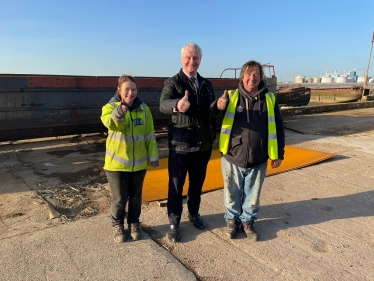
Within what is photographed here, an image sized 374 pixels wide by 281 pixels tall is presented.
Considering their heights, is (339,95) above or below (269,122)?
above

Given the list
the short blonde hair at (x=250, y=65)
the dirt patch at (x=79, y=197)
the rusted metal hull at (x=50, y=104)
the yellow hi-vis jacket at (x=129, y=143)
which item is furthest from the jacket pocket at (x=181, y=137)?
the rusted metal hull at (x=50, y=104)

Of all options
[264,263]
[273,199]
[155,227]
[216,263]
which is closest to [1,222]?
[155,227]

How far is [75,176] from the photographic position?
5.41 m

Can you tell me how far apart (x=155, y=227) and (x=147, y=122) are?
117 cm

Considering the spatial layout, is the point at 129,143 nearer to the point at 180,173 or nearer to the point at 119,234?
the point at 180,173

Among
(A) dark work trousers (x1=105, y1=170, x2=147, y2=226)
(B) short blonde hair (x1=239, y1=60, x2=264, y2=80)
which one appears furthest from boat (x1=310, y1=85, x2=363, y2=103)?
(A) dark work trousers (x1=105, y1=170, x2=147, y2=226)

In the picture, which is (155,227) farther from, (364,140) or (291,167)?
(364,140)

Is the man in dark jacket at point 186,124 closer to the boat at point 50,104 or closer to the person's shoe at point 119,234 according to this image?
the person's shoe at point 119,234

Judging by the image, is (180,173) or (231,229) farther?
(231,229)

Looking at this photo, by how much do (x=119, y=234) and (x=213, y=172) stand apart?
2.57 metres

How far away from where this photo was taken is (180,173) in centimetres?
309

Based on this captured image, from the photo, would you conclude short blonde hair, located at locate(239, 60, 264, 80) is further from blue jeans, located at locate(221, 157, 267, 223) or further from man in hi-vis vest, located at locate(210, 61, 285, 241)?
blue jeans, located at locate(221, 157, 267, 223)

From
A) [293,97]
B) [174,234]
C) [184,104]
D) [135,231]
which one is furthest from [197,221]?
[293,97]

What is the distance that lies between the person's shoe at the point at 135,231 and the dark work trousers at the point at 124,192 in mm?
40
